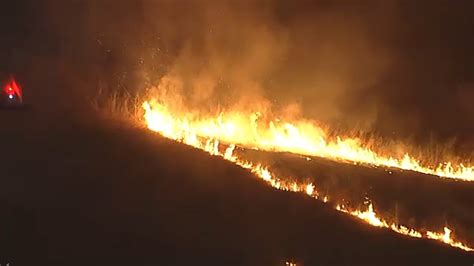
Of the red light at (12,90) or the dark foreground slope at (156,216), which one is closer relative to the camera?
the dark foreground slope at (156,216)

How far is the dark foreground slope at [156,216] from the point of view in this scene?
679 centimetres

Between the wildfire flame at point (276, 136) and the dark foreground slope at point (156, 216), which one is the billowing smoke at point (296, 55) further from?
the dark foreground slope at point (156, 216)

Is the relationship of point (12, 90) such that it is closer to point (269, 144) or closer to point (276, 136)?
point (269, 144)

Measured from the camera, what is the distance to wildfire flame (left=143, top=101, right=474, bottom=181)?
12117 mm

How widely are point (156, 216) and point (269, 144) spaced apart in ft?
17.5

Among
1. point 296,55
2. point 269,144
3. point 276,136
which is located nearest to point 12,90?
point 269,144

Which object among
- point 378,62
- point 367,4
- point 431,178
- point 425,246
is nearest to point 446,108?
point 378,62

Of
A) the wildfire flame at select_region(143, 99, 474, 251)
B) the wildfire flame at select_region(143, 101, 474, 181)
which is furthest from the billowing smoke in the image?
the wildfire flame at select_region(143, 99, 474, 251)

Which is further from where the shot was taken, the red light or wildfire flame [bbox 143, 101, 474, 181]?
wildfire flame [bbox 143, 101, 474, 181]

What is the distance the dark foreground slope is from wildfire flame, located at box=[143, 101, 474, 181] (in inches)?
100

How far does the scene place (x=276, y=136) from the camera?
13445mm

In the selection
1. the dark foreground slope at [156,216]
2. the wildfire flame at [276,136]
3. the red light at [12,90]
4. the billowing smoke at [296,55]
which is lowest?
the dark foreground slope at [156,216]

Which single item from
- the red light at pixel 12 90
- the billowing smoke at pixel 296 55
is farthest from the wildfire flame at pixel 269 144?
the red light at pixel 12 90

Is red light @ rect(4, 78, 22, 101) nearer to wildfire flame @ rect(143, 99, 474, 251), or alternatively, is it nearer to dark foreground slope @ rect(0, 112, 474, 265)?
dark foreground slope @ rect(0, 112, 474, 265)
